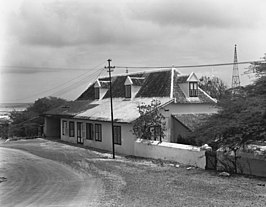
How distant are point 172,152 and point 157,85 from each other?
1091 centimetres

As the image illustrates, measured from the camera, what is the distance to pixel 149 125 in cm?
2439

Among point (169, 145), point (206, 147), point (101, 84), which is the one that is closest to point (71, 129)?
point (101, 84)

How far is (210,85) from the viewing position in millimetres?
57531

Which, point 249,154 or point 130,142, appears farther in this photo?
point 130,142

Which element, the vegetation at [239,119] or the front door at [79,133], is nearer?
the vegetation at [239,119]

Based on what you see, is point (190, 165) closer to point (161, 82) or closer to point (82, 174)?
point (82, 174)

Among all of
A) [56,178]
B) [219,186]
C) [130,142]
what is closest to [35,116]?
[130,142]

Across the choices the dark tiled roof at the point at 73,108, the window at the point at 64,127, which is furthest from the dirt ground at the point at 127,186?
the window at the point at 64,127

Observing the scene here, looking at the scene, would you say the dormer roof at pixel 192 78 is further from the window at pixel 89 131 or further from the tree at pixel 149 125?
the window at pixel 89 131

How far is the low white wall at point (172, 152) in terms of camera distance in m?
18.7

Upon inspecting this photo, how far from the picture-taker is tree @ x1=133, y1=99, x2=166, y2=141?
2441cm

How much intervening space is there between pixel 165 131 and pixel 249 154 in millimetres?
10731

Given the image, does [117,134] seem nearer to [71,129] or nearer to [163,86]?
[163,86]

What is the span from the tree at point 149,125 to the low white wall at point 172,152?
0.61 meters
